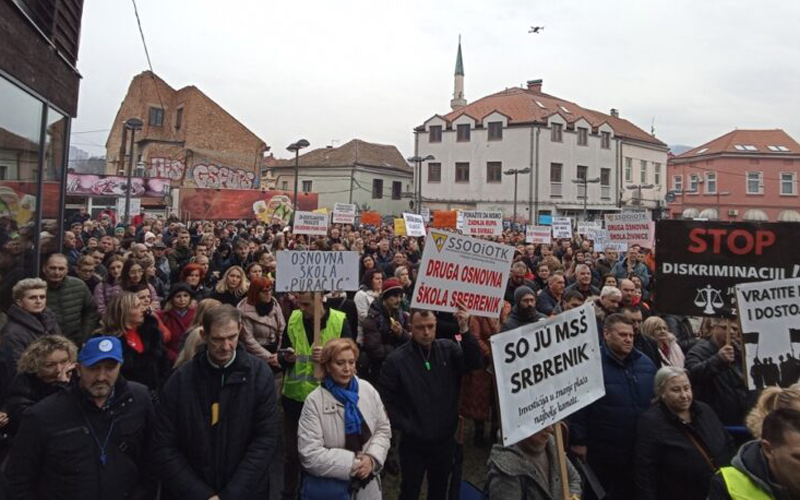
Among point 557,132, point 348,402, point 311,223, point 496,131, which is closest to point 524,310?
point 348,402

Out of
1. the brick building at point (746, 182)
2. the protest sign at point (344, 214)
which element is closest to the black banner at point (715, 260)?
the protest sign at point (344, 214)

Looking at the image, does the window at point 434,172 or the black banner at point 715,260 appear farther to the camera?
the window at point 434,172

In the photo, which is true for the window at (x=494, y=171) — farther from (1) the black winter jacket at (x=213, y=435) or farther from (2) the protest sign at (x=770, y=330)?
(1) the black winter jacket at (x=213, y=435)

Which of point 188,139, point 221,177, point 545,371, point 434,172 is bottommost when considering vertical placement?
point 545,371

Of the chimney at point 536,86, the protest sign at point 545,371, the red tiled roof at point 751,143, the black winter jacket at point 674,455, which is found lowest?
the black winter jacket at point 674,455

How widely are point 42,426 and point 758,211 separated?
58411 millimetres

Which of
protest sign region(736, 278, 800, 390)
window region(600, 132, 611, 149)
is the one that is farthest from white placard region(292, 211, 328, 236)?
window region(600, 132, 611, 149)

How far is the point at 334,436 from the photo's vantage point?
3508mm

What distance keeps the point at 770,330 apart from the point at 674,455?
4.02 ft

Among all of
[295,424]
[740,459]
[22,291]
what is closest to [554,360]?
[740,459]

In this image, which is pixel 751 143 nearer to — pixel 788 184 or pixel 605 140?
pixel 788 184

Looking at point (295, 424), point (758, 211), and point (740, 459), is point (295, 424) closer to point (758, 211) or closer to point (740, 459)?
point (740, 459)

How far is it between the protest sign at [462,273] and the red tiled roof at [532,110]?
41.5 m

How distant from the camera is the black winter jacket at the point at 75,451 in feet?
9.45
